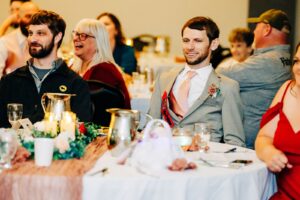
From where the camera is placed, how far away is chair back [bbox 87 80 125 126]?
14.3ft

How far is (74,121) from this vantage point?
290 centimetres

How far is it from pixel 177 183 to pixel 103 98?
2110 mm

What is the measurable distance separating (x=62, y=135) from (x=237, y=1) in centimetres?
827

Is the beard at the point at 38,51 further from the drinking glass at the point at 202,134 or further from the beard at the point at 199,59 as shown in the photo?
the drinking glass at the point at 202,134

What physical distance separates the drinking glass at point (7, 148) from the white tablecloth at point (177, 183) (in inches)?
13.3

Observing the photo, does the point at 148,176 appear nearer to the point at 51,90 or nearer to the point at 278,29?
the point at 51,90

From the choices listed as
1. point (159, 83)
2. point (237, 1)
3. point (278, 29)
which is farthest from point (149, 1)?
point (159, 83)

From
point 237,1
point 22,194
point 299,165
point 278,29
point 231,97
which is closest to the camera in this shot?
point 22,194

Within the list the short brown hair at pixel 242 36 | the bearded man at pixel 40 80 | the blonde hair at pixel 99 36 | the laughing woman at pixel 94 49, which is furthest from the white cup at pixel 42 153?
the short brown hair at pixel 242 36

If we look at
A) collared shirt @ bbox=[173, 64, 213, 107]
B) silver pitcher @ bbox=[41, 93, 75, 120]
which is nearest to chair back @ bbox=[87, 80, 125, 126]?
collared shirt @ bbox=[173, 64, 213, 107]

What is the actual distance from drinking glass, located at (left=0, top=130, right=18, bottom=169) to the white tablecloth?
0.34 metres

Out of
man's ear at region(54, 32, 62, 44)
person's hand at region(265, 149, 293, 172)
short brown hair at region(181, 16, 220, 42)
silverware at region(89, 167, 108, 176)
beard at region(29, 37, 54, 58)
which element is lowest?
person's hand at region(265, 149, 293, 172)

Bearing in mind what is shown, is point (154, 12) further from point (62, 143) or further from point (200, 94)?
point (62, 143)

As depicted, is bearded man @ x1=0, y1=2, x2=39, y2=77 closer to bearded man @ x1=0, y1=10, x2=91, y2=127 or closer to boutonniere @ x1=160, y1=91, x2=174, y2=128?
bearded man @ x1=0, y1=10, x2=91, y2=127
